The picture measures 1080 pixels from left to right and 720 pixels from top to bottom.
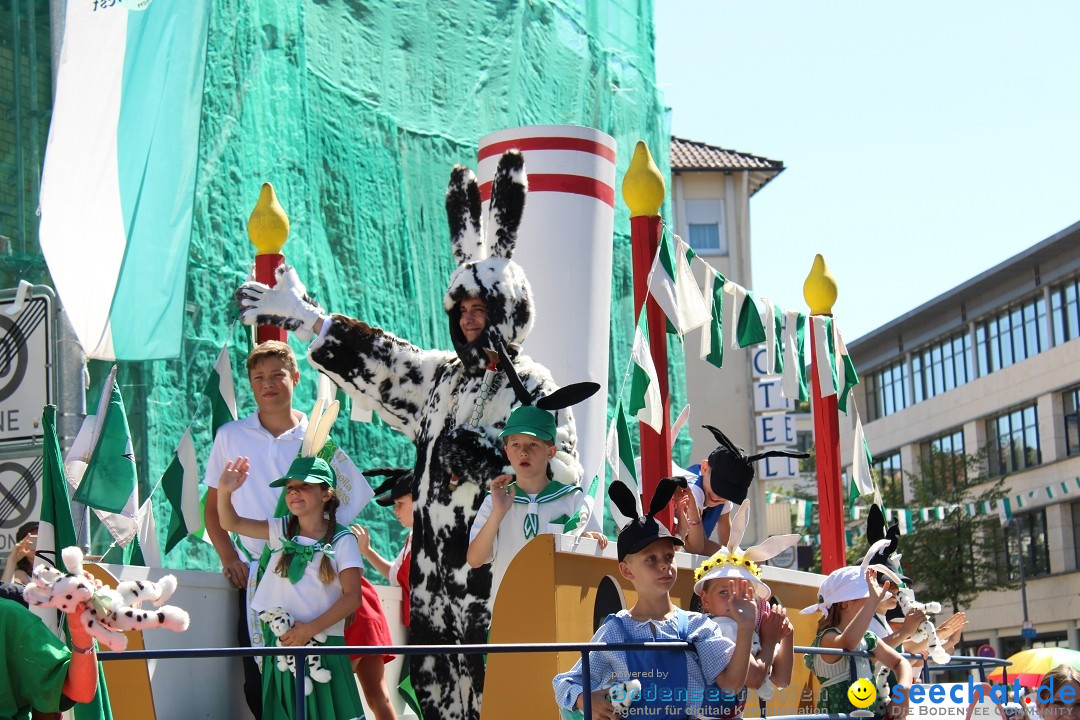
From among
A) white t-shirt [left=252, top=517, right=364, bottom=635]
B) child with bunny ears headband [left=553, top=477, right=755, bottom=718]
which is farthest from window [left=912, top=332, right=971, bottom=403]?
child with bunny ears headband [left=553, top=477, right=755, bottom=718]

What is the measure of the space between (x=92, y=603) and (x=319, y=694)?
1.24 m

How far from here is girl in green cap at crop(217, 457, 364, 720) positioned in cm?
470

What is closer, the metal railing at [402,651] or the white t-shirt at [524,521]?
the metal railing at [402,651]

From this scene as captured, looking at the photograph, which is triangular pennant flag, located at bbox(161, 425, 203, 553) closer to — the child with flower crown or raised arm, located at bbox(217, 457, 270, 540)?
raised arm, located at bbox(217, 457, 270, 540)

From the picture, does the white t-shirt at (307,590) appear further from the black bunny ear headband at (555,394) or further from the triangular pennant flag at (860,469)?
the triangular pennant flag at (860,469)

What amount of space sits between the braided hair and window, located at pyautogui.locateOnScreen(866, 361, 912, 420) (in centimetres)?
4154

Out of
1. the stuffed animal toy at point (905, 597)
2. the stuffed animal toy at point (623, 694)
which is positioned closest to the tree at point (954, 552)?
the stuffed animal toy at point (905, 597)

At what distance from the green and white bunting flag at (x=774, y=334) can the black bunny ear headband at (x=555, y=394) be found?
11.0 feet

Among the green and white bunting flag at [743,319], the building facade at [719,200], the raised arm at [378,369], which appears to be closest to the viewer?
the raised arm at [378,369]

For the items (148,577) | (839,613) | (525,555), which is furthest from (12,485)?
(839,613)

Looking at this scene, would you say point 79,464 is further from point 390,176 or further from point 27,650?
point 390,176

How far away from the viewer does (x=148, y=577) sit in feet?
16.1

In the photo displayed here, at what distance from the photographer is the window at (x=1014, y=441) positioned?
3831 centimetres

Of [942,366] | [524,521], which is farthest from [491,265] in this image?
[942,366]
